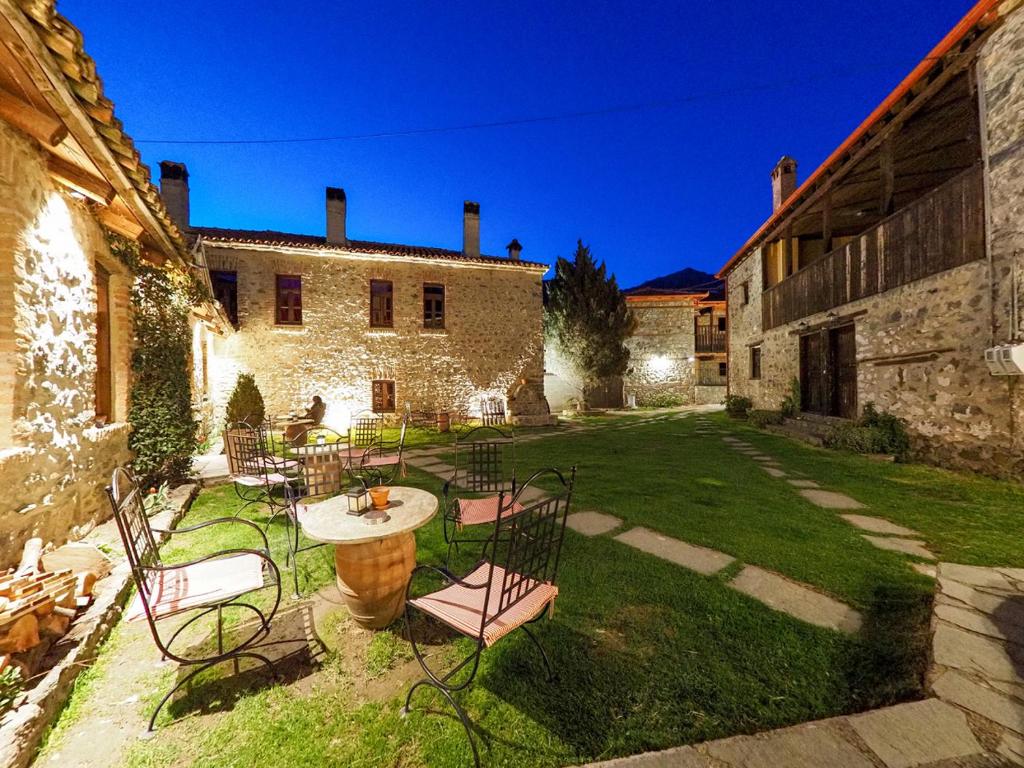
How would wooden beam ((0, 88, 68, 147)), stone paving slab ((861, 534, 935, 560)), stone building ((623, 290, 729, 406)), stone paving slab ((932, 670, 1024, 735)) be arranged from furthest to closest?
stone building ((623, 290, 729, 406))
stone paving slab ((861, 534, 935, 560))
wooden beam ((0, 88, 68, 147))
stone paving slab ((932, 670, 1024, 735))

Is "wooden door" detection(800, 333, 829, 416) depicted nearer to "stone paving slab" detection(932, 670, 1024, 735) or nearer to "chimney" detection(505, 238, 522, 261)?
"stone paving slab" detection(932, 670, 1024, 735)

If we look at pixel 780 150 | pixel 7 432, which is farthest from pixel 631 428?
pixel 780 150

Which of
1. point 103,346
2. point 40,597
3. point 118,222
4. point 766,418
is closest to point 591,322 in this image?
point 766,418

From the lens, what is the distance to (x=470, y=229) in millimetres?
14312

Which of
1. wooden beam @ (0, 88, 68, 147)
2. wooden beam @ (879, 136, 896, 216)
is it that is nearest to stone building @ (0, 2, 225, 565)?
wooden beam @ (0, 88, 68, 147)

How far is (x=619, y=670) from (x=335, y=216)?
14.3 metres

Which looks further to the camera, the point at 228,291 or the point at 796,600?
the point at 228,291

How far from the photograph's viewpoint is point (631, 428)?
39.1ft

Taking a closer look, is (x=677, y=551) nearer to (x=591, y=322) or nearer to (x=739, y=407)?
(x=739, y=407)

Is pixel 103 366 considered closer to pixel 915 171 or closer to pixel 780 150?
pixel 915 171

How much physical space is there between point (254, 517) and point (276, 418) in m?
8.16

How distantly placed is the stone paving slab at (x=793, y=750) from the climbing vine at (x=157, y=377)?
6.16 metres

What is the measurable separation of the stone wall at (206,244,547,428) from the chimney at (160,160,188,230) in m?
1.28

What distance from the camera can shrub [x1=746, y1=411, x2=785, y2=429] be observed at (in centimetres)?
1030
